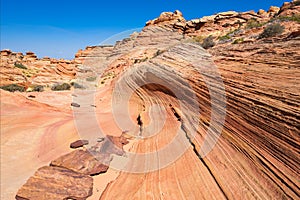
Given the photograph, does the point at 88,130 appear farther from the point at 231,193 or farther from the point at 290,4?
the point at 290,4

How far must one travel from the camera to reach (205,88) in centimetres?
518

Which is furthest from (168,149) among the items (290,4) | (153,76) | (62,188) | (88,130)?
(290,4)

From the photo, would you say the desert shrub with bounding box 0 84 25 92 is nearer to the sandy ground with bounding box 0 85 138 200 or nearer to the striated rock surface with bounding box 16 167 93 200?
the sandy ground with bounding box 0 85 138 200

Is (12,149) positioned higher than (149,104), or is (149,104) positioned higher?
(149,104)

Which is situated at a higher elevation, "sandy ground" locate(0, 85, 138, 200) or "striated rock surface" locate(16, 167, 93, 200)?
"striated rock surface" locate(16, 167, 93, 200)

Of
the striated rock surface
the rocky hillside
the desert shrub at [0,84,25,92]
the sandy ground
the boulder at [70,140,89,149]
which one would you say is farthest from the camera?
the desert shrub at [0,84,25,92]

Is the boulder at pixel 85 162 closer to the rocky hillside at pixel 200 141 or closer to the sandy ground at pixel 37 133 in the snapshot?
the rocky hillside at pixel 200 141

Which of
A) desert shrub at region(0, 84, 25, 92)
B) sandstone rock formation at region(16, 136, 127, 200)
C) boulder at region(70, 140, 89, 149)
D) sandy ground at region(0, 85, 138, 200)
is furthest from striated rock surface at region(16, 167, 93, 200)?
desert shrub at region(0, 84, 25, 92)

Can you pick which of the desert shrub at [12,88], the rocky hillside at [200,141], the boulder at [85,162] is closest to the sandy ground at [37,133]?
the rocky hillside at [200,141]

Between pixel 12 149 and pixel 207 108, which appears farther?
pixel 12 149

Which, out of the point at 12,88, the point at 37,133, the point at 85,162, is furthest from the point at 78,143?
the point at 12,88

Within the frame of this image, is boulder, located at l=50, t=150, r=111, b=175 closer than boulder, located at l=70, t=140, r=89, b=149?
Yes

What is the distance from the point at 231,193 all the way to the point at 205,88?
9.10ft

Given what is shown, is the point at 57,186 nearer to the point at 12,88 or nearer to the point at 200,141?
the point at 200,141
